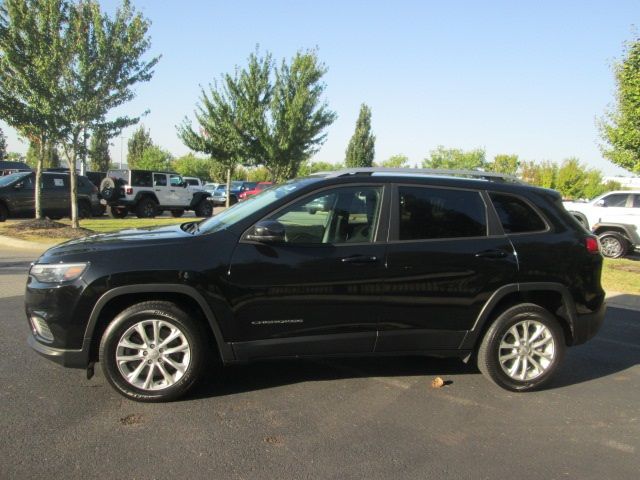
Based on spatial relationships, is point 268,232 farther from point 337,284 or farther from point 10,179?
point 10,179

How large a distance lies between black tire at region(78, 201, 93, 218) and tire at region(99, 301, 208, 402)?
17459mm

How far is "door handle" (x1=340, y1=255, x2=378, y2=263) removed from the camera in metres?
4.01

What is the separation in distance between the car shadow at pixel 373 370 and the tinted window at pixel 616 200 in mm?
10750

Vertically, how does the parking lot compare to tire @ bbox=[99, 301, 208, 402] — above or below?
below

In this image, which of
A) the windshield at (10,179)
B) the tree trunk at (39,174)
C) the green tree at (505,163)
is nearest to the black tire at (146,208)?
the windshield at (10,179)

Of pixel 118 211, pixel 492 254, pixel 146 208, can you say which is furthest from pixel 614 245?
pixel 118 211

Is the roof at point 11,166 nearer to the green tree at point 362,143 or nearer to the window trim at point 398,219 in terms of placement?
the window trim at point 398,219

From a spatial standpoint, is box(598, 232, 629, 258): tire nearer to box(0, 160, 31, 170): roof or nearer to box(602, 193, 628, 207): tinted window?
box(602, 193, 628, 207): tinted window

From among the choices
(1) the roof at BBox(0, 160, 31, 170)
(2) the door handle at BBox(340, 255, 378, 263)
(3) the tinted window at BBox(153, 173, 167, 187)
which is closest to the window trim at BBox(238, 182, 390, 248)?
(2) the door handle at BBox(340, 255, 378, 263)

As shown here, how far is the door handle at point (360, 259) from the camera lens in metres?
4.01

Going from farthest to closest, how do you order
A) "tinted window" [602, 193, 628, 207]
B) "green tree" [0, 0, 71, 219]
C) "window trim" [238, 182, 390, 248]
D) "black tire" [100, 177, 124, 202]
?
"black tire" [100, 177, 124, 202] < "tinted window" [602, 193, 628, 207] < "green tree" [0, 0, 71, 219] < "window trim" [238, 182, 390, 248]

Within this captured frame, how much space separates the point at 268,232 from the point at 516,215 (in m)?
2.12

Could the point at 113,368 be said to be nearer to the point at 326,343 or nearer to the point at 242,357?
the point at 242,357

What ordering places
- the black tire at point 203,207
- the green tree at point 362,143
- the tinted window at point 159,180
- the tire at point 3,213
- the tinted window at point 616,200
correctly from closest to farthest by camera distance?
the tinted window at point 616,200 < the tire at point 3,213 < the tinted window at point 159,180 < the black tire at point 203,207 < the green tree at point 362,143
